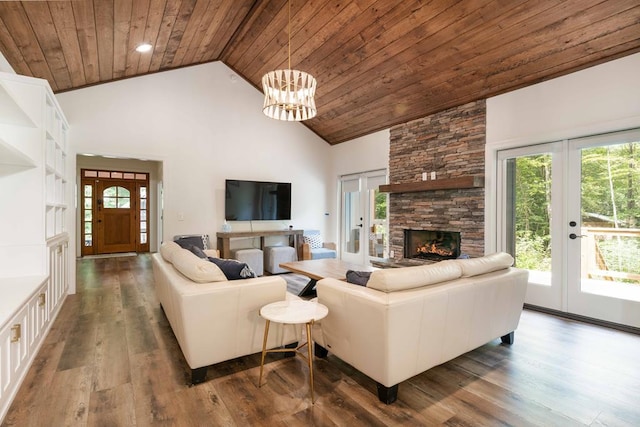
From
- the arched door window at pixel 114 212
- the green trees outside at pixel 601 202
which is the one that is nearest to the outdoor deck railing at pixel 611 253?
the green trees outside at pixel 601 202

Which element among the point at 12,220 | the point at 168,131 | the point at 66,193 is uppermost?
the point at 168,131

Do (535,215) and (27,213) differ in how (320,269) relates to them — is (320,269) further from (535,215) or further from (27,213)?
(27,213)

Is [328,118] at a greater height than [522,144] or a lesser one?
greater

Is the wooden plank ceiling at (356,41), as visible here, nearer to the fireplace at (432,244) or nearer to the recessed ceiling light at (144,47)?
the recessed ceiling light at (144,47)

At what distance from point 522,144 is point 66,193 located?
6.00 m

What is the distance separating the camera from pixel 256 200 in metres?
6.14

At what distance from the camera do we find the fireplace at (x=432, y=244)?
477 cm

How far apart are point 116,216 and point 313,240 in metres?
4.98

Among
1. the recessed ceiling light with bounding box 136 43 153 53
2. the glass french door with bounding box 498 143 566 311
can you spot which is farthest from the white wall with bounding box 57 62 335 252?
the glass french door with bounding box 498 143 566 311

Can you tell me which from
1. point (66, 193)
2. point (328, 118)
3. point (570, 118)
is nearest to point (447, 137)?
point (570, 118)

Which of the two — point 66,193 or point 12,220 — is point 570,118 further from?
point 66,193

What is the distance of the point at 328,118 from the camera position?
6199 millimetres

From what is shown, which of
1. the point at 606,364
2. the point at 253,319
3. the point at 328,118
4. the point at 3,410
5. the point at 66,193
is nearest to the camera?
A: the point at 3,410

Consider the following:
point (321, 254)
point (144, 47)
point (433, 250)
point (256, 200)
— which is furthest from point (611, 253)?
point (144, 47)
